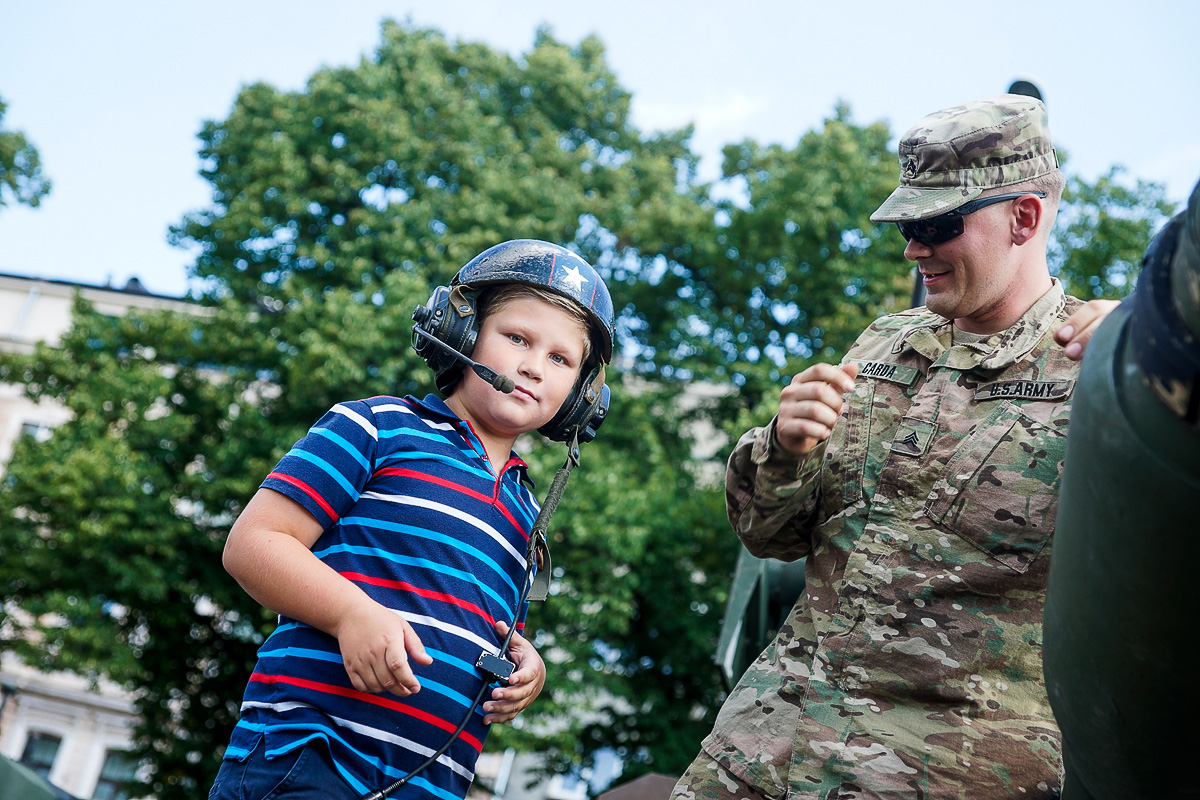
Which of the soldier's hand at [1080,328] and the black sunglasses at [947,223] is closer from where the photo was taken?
the soldier's hand at [1080,328]

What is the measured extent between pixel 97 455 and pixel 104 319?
141 inches

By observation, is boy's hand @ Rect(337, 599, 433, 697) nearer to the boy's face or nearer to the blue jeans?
the blue jeans

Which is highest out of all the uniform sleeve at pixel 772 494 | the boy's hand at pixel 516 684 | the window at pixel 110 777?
the uniform sleeve at pixel 772 494

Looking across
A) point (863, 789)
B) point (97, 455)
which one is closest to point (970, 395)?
point (863, 789)

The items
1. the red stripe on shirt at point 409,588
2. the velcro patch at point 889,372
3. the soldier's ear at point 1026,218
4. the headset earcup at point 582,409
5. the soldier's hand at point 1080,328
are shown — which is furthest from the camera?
the headset earcup at point 582,409

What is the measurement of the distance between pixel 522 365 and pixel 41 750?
34.6m

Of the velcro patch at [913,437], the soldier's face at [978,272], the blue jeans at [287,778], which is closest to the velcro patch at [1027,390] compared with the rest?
the velcro patch at [913,437]

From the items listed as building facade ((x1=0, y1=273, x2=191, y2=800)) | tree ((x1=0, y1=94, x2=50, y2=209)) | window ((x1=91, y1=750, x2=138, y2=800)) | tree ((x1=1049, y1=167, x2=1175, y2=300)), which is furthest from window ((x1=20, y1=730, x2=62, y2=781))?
tree ((x1=1049, y1=167, x2=1175, y2=300))

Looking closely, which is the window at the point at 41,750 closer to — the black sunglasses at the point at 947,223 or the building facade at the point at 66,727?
the building facade at the point at 66,727

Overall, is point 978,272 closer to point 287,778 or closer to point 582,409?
→ point 582,409

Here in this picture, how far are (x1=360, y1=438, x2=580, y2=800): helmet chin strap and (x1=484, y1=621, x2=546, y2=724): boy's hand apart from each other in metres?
0.03

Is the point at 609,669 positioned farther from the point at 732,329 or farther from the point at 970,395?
the point at 970,395

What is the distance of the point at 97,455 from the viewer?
16625 millimetres

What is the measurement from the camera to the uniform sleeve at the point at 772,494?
2.55 metres
